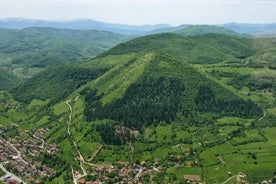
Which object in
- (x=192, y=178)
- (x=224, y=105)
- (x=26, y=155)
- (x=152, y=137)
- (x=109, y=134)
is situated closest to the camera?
(x=192, y=178)

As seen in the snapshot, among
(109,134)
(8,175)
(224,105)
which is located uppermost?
(224,105)

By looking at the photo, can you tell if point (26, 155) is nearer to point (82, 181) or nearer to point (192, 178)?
point (82, 181)

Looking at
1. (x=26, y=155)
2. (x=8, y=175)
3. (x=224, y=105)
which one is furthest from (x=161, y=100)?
(x=8, y=175)

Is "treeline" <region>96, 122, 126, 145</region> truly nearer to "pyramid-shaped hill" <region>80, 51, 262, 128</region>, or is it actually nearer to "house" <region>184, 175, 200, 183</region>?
"pyramid-shaped hill" <region>80, 51, 262, 128</region>

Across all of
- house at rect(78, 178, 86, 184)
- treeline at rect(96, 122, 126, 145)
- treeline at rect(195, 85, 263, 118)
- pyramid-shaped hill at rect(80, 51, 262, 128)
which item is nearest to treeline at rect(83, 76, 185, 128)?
pyramid-shaped hill at rect(80, 51, 262, 128)

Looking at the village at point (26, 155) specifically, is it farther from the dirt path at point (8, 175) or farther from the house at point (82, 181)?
the house at point (82, 181)

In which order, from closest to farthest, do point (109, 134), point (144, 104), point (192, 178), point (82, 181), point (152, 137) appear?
point (82, 181) → point (192, 178) → point (152, 137) → point (109, 134) → point (144, 104)
